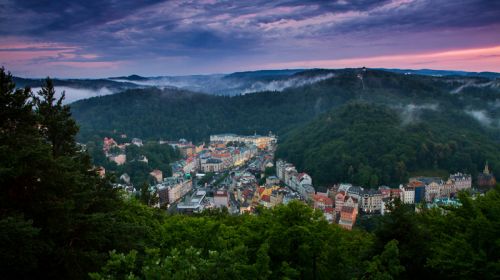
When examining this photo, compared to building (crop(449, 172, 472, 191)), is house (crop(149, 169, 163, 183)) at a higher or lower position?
lower

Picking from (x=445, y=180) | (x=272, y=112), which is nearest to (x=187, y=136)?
(x=272, y=112)

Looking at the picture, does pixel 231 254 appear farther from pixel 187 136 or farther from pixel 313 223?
pixel 187 136

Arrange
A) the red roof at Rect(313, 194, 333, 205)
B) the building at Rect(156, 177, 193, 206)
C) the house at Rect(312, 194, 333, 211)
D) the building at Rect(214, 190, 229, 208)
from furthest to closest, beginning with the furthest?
the building at Rect(156, 177, 193, 206) → the building at Rect(214, 190, 229, 208) → the red roof at Rect(313, 194, 333, 205) → the house at Rect(312, 194, 333, 211)

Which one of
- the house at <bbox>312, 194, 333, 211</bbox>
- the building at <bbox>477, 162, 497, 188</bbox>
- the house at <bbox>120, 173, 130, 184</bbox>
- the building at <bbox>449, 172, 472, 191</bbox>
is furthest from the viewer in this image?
the house at <bbox>120, 173, 130, 184</bbox>

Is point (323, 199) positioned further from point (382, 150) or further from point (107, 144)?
point (107, 144)

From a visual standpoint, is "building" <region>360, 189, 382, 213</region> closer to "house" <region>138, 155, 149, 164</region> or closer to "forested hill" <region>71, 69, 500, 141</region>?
"house" <region>138, 155, 149, 164</region>

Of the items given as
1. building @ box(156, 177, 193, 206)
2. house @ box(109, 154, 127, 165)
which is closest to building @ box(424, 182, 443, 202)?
building @ box(156, 177, 193, 206)
